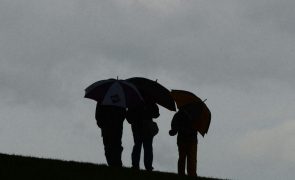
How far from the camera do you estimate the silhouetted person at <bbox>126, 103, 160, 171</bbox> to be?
19.5 metres

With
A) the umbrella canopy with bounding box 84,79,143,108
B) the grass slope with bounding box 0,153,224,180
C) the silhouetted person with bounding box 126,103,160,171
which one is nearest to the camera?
the grass slope with bounding box 0,153,224,180

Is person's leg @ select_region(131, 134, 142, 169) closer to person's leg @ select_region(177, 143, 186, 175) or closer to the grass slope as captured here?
person's leg @ select_region(177, 143, 186, 175)

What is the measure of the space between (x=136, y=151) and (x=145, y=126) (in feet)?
2.44

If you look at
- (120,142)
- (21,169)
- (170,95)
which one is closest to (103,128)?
(120,142)

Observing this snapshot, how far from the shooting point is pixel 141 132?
19.6 metres

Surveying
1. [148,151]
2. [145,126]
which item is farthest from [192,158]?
[145,126]

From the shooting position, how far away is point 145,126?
64.0 ft

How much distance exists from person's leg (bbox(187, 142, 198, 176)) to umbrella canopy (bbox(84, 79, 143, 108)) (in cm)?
175

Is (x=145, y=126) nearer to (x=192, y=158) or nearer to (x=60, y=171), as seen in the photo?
(x=192, y=158)

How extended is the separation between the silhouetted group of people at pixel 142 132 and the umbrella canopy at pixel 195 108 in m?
0.13

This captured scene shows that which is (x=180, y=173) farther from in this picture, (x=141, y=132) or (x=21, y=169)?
(x=21, y=169)

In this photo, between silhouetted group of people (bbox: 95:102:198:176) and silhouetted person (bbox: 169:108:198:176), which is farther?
silhouetted person (bbox: 169:108:198:176)

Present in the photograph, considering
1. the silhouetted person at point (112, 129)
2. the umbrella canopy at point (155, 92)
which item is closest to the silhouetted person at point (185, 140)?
the umbrella canopy at point (155, 92)

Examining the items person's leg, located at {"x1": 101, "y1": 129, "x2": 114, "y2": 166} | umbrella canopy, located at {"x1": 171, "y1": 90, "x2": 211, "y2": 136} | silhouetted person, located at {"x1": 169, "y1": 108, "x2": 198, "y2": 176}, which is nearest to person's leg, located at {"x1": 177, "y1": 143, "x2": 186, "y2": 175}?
silhouetted person, located at {"x1": 169, "y1": 108, "x2": 198, "y2": 176}
